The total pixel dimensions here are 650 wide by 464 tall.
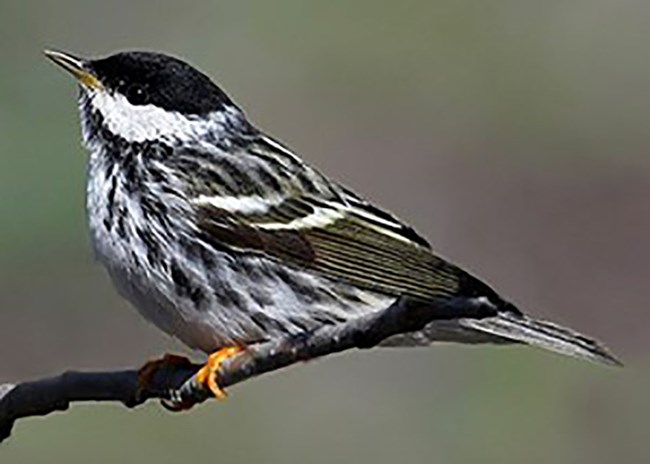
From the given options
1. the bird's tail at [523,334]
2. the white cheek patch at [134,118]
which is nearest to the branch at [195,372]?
the bird's tail at [523,334]

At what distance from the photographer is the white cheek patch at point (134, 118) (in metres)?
6.65

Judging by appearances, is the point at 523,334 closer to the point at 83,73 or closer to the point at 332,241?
the point at 332,241

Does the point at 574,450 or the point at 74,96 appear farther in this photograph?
the point at 74,96

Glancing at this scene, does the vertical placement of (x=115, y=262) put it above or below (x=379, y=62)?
below

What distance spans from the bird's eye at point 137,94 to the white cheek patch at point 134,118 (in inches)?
0.5

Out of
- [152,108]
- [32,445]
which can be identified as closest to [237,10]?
[32,445]

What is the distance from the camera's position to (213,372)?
235 inches

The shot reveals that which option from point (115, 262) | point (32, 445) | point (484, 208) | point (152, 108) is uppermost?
point (484, 208)

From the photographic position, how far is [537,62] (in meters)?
13.9

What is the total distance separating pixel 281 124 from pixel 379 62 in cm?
116

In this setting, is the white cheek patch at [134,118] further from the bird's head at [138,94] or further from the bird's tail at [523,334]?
the bird's tail at [523,334]

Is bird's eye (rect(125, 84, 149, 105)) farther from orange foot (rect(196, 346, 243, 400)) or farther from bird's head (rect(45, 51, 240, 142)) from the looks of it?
orange foot (rect(196, 346, 243, 400))

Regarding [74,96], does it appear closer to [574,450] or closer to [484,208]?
[484,208]

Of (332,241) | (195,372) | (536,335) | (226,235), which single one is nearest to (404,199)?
(332,241)
